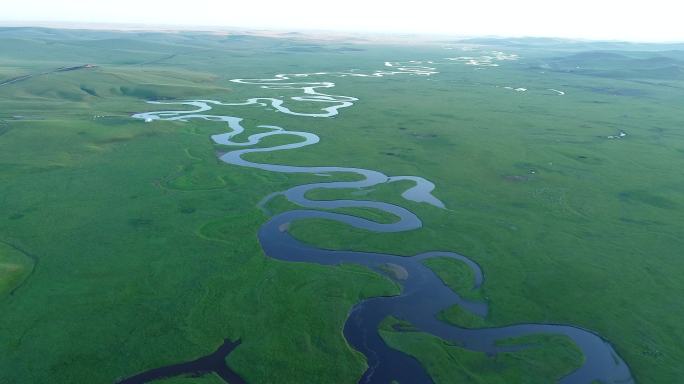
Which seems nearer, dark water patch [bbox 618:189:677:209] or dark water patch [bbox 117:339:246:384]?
dark water patch [bbox 117:339:246:384]

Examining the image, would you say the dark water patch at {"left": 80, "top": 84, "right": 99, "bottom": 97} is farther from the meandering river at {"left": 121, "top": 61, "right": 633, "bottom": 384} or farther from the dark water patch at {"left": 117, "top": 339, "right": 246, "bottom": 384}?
the dark water patch at {"left": 117, "top": 339, "right": 246, "bottom": 384}

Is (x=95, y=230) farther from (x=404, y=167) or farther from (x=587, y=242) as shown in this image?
(x=587, y=242)

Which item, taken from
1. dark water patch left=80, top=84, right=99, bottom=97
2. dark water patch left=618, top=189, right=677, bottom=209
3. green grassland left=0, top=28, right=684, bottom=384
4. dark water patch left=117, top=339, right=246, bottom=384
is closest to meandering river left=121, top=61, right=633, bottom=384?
dark water patch left=117, top=339, right=246, bottom=384

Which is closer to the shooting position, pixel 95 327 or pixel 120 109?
pixel 95 327

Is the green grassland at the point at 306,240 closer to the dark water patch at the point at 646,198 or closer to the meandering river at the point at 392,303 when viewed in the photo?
the dark water patch at the point at 646,198

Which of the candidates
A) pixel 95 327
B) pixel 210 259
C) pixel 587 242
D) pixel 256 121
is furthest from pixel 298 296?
pixel 256 121

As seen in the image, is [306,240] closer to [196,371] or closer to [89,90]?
[196,371]

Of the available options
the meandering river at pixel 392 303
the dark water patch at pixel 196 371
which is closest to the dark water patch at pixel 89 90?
the meandering river at pixel 392 303

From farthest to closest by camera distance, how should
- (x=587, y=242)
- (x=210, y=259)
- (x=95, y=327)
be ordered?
(x=587, y=242)
(x=210, y=259)
(x=95, y=327)
